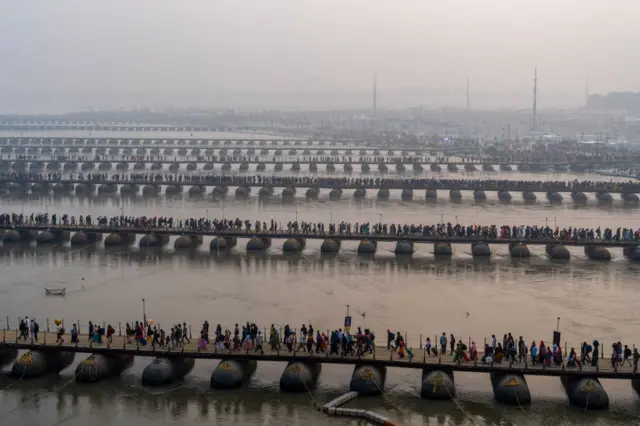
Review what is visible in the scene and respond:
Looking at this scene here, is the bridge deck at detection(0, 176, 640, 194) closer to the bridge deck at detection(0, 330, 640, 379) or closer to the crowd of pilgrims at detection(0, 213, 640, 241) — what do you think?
the crowd of pilgrims at detection(0, 213, 640, 241)

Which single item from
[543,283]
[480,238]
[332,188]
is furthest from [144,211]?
[543,283]

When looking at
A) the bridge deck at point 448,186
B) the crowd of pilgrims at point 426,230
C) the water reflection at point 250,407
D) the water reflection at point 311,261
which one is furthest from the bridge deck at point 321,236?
the bridge deck at point 448,186

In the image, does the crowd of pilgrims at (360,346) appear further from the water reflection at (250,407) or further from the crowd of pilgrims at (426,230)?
the crowd of pilgrims at (426,230)

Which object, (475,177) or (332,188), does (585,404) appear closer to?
(332,188)

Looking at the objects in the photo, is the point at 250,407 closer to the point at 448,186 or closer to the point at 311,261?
the point at 311,261

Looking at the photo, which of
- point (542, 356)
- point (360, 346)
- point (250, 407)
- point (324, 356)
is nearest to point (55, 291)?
point (250, 407)
